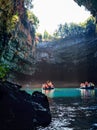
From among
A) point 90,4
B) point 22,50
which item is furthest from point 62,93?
point 22,50

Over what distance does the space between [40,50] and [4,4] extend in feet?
215

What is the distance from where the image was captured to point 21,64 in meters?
75.1

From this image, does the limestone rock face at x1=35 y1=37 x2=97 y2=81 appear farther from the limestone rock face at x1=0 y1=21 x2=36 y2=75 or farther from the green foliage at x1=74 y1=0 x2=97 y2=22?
the green foliage at x1=74 y1=0 x2=97 y2=22

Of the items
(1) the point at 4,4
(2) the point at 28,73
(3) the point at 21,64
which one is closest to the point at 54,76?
(2) the point at 28,73

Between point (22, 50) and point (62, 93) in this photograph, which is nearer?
point (62, 93)

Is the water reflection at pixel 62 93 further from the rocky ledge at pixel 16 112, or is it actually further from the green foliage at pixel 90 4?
the rocky ledge at pixel 16 112

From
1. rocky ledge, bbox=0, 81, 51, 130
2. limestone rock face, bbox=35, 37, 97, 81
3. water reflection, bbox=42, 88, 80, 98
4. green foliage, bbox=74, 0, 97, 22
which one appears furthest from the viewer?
limestone rock face, bbox=35, 37, 97, 81

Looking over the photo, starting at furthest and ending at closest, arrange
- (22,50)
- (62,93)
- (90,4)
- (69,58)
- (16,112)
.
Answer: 1. (69,58)
2. (22,50)
3. (90,4)
4. (62,93)
5. (16,112)

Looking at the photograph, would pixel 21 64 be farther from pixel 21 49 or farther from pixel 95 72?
pixel 95 72

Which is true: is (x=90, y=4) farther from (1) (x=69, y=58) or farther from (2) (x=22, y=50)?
(1) (x=69, y=58)

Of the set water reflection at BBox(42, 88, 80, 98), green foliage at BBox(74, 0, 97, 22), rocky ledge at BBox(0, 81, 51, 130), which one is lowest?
water reflection at BBox(42, 88, 80, 98)

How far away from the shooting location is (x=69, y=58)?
300 ft

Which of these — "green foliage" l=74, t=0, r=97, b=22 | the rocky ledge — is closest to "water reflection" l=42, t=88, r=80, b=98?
"green foliage" l=74, t=0, r=97, b=22

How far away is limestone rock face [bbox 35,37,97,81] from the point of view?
288 feet
